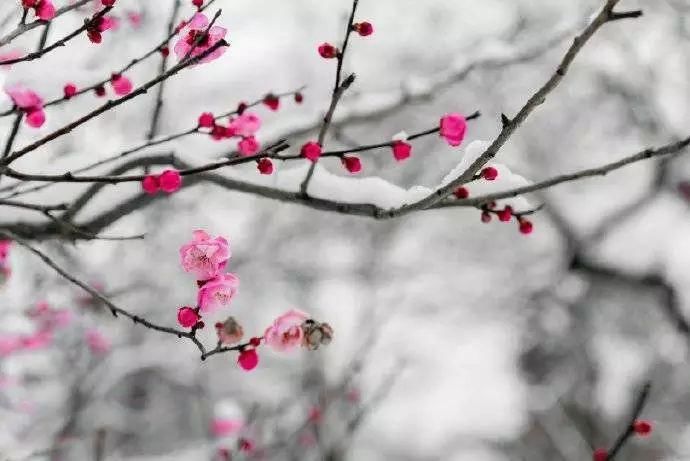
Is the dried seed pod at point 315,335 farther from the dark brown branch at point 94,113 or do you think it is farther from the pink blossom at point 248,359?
the dark brown branch at point 94,113

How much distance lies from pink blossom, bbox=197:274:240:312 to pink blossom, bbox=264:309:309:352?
0.52ft

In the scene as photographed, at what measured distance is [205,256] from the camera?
5.60 ft

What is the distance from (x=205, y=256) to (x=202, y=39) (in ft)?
1.85

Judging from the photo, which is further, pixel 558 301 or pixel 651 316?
pixel 651 316

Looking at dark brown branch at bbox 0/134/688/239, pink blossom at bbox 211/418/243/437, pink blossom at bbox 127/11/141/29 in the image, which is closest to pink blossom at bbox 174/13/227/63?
dark brown branch at bbox 0/134/688/239

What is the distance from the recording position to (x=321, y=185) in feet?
6.09

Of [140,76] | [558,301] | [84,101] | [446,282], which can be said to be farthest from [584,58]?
[84,101]

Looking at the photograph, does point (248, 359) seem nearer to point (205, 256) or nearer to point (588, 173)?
point (205, 256)

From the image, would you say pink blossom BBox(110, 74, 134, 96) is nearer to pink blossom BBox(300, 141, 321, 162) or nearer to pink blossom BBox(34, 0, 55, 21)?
pink blossom BBox(34, 0, 55, 21)

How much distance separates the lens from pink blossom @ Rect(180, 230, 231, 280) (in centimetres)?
169

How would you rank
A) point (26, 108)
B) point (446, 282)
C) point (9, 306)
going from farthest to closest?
point (446, 282), point (9, 306), point (26, 108)

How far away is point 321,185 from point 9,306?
159 inches

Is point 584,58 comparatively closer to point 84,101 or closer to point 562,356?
point 562,356

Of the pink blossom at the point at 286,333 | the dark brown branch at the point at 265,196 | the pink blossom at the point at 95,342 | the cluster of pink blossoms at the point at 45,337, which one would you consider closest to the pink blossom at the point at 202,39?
the dark brown branch at the point at 265,196
